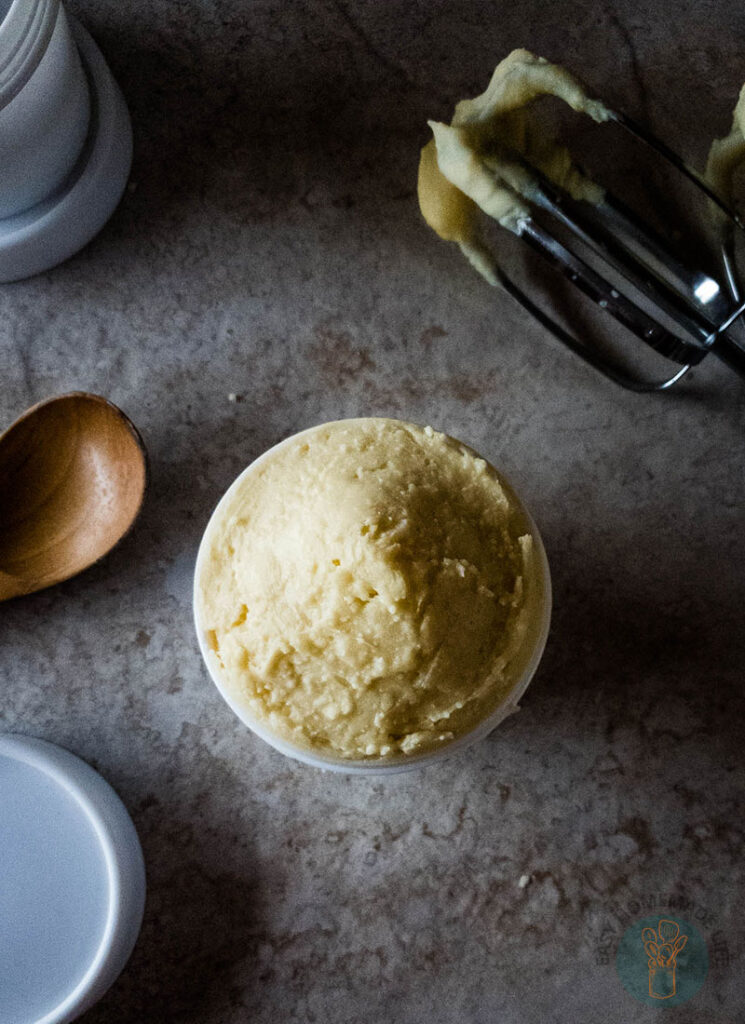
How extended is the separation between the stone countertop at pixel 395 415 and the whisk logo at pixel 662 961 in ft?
0.04

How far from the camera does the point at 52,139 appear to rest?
0.82 meters

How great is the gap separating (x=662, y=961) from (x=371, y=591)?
52cm

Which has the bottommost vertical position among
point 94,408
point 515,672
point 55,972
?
point 55,972

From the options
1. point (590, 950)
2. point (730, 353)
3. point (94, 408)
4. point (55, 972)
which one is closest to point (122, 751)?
point (55, 972)

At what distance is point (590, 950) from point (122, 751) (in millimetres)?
507

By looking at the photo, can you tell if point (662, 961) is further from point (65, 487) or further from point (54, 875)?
point (65, 487)

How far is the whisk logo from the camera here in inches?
34.4

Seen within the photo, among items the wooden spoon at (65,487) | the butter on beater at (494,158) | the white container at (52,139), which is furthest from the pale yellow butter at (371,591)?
the white container at (52,139)

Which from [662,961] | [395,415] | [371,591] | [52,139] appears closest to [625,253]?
[395,415]

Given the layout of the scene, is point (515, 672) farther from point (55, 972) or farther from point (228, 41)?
point (228, 41)

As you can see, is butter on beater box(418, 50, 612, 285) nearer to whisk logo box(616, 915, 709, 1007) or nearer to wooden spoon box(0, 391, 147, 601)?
wooden spoon box(0, 391, 147, 601)

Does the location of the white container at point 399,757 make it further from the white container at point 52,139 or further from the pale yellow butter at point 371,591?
the white container at point 52,139

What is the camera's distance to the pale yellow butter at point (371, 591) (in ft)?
2.23

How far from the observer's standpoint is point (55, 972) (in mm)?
831
